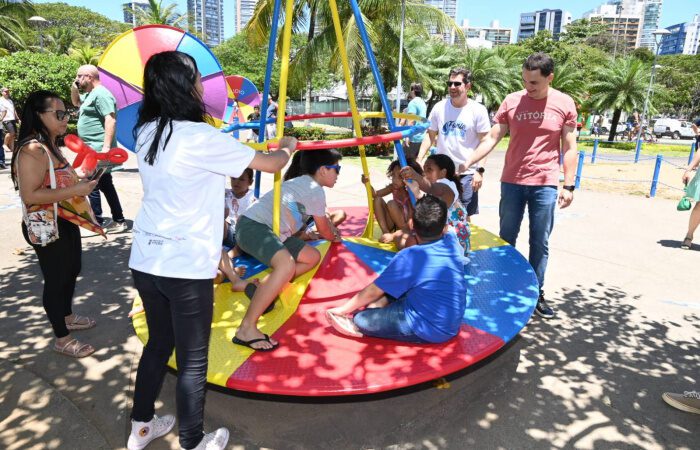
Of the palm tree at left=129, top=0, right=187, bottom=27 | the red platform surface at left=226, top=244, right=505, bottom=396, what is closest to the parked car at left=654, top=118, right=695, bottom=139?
the palm tree at left=129, top=0, right=187, bottom=27

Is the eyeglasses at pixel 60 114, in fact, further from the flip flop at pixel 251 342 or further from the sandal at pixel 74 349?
the flip flop at pixel 251 342

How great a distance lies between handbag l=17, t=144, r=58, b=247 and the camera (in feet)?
10.2

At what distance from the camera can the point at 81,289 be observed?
15.8ft

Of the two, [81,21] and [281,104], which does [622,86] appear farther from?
[81,21]

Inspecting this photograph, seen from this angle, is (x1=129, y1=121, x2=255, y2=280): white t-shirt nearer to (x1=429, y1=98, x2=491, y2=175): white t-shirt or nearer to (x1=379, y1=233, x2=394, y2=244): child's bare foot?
(x1=379, y1=233, x2=394, y2=244): child's bare foot

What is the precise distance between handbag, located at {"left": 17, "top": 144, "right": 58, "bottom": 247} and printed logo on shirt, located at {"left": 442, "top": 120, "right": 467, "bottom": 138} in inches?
A: 155

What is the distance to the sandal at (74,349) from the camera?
3.52 meters

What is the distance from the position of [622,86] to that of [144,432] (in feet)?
97.1

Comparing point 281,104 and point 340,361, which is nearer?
point 340,361

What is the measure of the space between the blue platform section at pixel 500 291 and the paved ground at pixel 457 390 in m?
0.40

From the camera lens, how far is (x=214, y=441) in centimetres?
253

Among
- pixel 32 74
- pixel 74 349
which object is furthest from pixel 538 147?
pixel 32 74

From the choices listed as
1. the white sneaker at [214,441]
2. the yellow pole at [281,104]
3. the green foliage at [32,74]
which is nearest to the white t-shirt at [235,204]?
the yellow pole at [281,104]

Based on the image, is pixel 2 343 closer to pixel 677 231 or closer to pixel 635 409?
pixel 635 409
